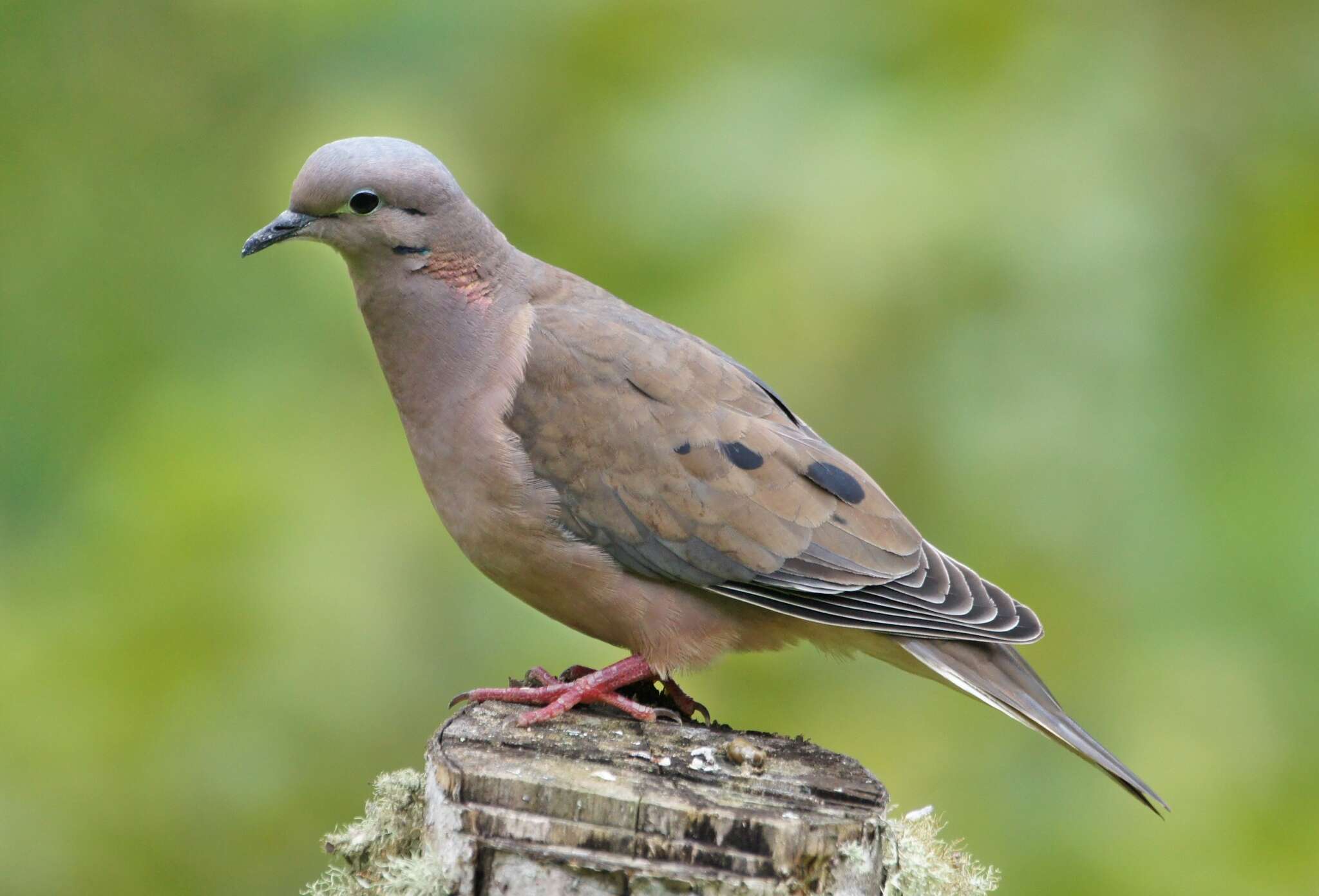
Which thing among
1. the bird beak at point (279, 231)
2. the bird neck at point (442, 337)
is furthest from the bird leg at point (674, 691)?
the bird beak at point (279, 231)

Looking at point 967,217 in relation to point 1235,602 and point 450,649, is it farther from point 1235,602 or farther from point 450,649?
point 450,649

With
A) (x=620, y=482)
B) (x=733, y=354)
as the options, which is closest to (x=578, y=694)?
(x=620, y=482)

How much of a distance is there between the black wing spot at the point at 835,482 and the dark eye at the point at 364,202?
4.42ft

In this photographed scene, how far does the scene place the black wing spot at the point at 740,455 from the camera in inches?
148

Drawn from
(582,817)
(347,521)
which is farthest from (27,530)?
(582,817)

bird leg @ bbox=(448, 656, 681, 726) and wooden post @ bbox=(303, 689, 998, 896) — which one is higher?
bird leg @ bbox=(448, 656, 681, 726)

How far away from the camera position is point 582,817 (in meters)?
2.54

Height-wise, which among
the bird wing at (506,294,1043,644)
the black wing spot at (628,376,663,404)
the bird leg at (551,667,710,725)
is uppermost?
the black wing spot at (628,376,663,404)

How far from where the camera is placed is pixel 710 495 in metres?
3.71

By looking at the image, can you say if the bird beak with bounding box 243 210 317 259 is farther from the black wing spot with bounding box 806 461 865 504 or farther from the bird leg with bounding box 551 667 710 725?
the black wing spot with bounding box 806 461 865 504

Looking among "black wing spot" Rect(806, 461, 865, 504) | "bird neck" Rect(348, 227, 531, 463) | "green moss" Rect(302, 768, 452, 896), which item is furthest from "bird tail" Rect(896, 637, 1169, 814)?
"green moss" Rect(302, 768, 452, 896)

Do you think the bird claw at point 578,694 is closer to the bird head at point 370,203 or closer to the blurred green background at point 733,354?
the blurred green background at point 733,354

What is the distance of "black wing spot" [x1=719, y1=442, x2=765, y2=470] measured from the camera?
12.3 ft

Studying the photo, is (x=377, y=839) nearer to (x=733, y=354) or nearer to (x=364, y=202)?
(x=364, y=202)
